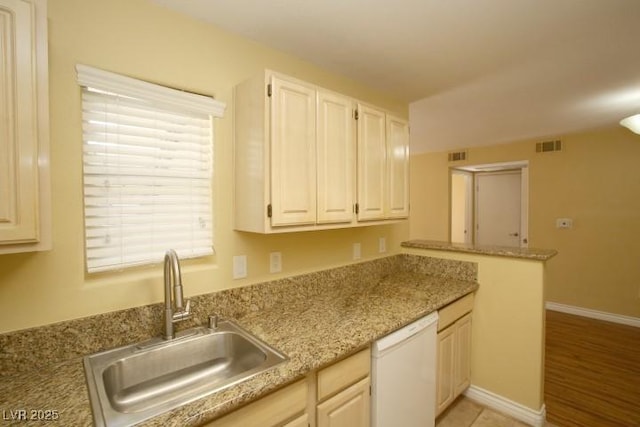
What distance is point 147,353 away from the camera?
1262mm

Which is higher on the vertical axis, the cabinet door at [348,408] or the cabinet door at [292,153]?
the cabinet door at [292,153]

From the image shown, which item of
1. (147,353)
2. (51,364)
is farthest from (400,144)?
(51,364)

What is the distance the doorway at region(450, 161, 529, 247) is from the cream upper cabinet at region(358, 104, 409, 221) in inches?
121

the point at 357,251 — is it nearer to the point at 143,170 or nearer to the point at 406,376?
the point at 406,376

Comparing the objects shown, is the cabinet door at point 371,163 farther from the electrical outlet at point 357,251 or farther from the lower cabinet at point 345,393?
the lower cabinet at point 345,393

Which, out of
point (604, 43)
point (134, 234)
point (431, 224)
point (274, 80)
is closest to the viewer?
point (134, 234)

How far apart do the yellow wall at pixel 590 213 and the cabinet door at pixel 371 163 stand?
3.34 m

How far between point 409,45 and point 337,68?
502mm

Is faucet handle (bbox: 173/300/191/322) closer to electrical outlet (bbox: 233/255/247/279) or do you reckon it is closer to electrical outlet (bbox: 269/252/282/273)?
electrical outlet (bbox: 233/255/247/279)

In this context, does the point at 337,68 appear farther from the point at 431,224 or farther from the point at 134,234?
the point at 431,224

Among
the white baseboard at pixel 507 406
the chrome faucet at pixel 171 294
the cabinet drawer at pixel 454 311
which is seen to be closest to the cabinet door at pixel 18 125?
the chrome faucet at pixel 171 294

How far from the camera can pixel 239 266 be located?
5.51ft

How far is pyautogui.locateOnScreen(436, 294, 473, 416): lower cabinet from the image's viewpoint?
196 centimetres

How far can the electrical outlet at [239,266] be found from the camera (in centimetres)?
166
